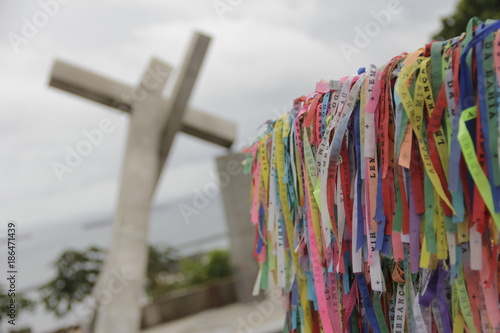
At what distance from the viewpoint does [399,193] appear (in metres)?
0.90

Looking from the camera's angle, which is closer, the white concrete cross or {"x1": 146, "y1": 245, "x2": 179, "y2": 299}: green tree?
the white concrete cross

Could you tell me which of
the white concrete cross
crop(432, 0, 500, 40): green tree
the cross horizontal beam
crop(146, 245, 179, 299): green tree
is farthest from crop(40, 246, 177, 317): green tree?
crop(432, 0, 500, 40): green tree

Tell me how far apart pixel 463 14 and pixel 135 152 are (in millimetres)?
6392

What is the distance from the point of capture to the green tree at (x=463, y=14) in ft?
24.6

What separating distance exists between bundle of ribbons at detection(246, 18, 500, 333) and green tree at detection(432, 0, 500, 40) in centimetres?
722

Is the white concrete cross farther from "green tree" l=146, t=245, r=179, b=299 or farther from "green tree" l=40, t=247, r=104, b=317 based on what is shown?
"green tree" l=146, t=245, r=179, b=299

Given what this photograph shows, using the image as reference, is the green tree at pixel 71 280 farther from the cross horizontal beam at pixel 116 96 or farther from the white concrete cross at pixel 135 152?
the cross horizontal beam at pixel 116 96

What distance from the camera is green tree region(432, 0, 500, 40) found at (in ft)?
24.6

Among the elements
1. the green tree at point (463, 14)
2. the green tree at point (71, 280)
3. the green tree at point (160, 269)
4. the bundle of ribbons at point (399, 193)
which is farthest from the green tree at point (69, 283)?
the green tree at point (463, 14)

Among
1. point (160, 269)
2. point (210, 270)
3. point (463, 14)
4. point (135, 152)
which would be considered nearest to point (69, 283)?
point (160, 269)

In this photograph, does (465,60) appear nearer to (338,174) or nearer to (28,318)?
(338,174)

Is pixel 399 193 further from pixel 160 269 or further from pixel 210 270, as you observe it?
pixel 210 270

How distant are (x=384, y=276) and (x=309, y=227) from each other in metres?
0.20

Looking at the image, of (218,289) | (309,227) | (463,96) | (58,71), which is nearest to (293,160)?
(309,227)
